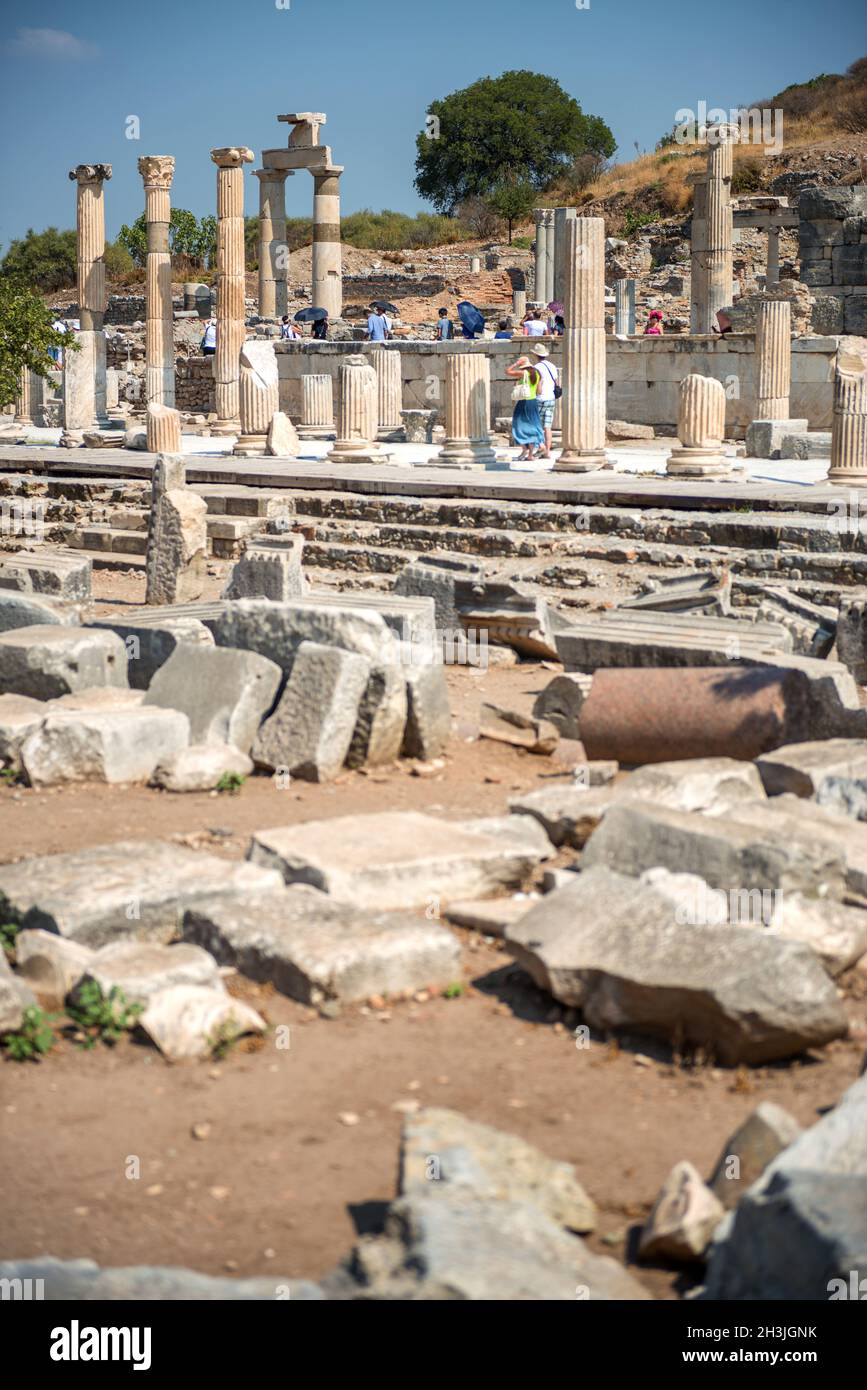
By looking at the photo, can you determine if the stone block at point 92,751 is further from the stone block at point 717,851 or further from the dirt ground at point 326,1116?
the stone block at point 717,851

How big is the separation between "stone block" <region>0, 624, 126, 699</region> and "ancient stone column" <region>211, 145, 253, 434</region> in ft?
50.9

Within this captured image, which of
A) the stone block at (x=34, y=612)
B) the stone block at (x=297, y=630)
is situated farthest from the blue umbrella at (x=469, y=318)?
the stone block at (x=297, y=630)

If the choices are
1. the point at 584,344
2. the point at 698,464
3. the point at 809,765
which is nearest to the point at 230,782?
the point at 809,765

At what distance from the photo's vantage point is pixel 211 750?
807 cm

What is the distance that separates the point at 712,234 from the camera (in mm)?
26391

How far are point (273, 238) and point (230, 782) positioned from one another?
1095 inches

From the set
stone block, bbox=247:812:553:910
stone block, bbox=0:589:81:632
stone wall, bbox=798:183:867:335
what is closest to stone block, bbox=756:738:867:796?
stone block, bbox=247:812:553:910

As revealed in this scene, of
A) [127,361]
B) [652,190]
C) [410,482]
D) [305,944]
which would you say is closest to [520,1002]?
[305,944]

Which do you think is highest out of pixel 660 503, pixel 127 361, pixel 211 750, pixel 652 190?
pixel 652 190

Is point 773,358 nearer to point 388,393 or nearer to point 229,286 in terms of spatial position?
point 388,393

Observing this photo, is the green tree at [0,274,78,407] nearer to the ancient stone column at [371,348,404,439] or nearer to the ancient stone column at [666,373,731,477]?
the ancient stone column at [371,348,404,439]
